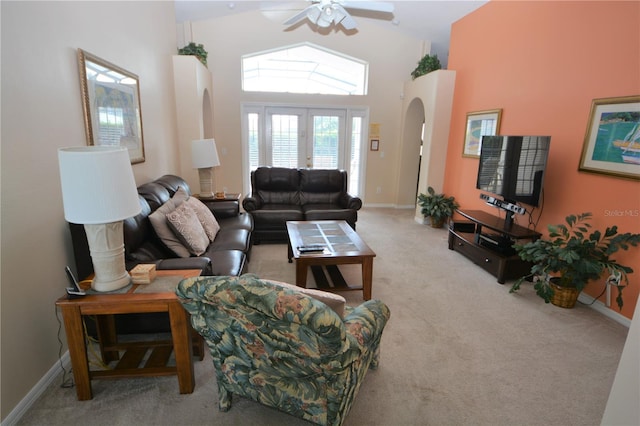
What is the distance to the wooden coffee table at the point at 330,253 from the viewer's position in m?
2.69

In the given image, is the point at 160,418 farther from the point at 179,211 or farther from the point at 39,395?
the point at 179,211

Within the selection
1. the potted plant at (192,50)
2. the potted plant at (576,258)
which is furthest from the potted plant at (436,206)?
the potted plant at (192,50)

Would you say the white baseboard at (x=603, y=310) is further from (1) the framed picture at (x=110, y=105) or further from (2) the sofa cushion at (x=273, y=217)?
(1) the framed picture at (x=110, y=105)

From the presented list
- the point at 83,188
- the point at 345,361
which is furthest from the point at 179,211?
the point at 345,361

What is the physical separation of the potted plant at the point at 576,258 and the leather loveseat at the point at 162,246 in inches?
98.5

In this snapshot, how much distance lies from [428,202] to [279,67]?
3547 millimetres

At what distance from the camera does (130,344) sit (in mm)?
1904

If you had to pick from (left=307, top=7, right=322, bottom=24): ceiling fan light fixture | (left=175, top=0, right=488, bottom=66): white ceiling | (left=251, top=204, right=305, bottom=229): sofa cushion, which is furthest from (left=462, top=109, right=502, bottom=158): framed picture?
(left=251, top=204, right=305, bottom=229): sofa cushion

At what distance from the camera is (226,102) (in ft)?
18.9

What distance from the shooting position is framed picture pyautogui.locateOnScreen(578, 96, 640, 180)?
8.32 feet

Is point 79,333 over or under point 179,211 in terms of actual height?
under

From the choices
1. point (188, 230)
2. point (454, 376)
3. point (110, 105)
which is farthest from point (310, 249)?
point (110, 105)

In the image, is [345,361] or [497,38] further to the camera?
[497,38]

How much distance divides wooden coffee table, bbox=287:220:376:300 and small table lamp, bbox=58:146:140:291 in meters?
1.34
